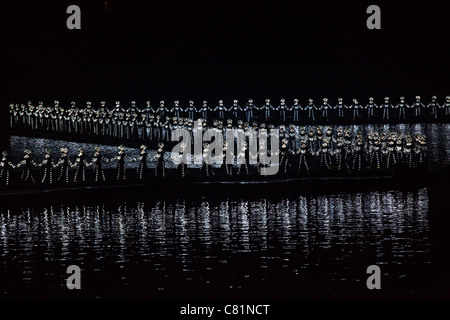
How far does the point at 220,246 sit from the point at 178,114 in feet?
64.5

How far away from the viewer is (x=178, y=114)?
114ft

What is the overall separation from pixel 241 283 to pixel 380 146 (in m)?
13.0

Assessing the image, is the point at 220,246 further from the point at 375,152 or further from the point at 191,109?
the point at 191,109

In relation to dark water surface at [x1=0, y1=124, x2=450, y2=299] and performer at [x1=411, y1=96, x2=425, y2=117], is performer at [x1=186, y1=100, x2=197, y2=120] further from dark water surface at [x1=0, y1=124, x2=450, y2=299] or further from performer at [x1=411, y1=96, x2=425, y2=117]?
dark water surface at [x1=0, y1=124, x2=450, y2=299]

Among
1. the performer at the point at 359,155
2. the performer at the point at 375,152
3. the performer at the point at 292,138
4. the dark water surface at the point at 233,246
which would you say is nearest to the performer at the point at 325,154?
the performer at the point at 359,155

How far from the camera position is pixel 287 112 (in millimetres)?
36375

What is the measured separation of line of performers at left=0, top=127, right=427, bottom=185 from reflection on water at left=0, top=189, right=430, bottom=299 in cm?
219

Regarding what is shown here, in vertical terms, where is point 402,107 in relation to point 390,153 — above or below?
above

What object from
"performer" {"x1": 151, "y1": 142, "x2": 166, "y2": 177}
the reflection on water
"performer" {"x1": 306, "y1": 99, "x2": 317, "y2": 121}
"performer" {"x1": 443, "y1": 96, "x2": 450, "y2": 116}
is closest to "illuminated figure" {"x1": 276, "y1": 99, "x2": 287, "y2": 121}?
"performer" {"x1": 306, "y1": 99, "x2": 317, "y2": 121}

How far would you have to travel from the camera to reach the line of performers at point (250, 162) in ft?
74.9

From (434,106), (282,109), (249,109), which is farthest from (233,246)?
(434,106)

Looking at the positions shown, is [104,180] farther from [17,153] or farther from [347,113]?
[347,113]

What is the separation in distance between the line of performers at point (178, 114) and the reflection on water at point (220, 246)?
1129cm

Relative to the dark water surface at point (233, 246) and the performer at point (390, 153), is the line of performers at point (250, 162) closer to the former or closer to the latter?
the performer at point (390, 153)
